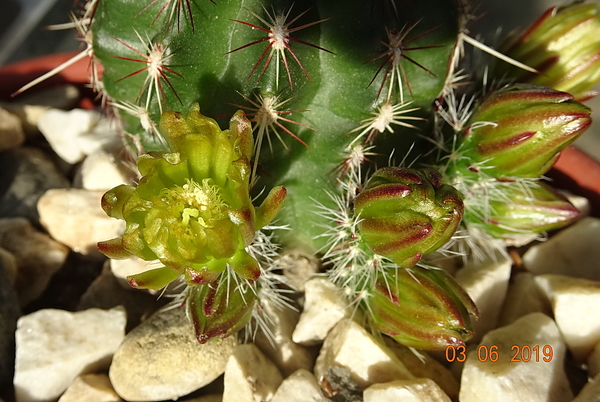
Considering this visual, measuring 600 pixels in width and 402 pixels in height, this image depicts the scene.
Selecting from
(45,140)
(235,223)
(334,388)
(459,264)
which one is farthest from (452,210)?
(45,140)

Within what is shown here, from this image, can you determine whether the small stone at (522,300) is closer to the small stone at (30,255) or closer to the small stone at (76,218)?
the small stone at (76,218)

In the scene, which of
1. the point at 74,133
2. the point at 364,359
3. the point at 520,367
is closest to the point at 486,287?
the point at 520,367

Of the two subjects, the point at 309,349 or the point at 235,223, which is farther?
the point at 309,349

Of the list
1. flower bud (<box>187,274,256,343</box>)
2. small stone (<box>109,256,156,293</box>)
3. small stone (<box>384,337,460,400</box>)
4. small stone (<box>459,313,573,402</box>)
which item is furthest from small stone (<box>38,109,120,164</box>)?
small stone (<box>459,313,573,402</box>)

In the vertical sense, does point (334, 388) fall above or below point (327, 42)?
below

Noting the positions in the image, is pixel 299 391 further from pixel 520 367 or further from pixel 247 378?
pixel 520 367

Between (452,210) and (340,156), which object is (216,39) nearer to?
(340,156)

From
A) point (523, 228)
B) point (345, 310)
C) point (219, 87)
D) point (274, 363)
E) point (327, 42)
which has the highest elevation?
point (327, 42)
